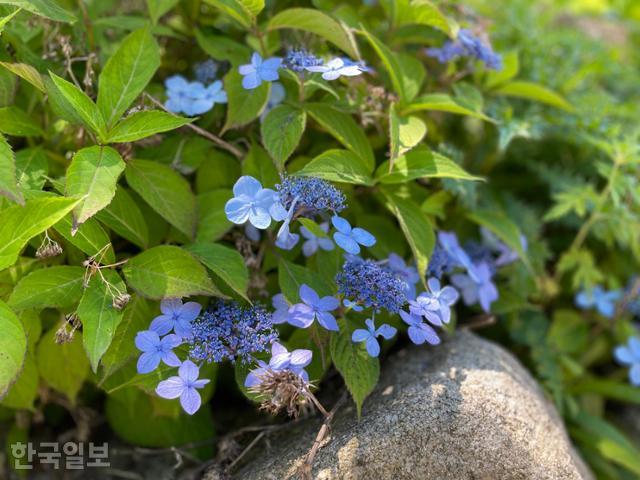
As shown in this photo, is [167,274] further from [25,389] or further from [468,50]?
[468,50]

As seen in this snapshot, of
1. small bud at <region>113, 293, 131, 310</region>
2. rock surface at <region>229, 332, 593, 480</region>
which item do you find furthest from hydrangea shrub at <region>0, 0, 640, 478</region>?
rock surface at <region>229, 332, 593, 480</region>

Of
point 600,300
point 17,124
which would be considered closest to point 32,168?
point 17,124

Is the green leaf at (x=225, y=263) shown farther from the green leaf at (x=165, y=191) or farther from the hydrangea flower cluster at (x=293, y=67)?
the hydrangea flower cluster at (x=293, y=67)

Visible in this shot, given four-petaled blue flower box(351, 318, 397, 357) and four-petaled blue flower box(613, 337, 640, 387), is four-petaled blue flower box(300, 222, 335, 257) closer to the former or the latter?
four-petaled blue flower box(351, 318, 397, 357)

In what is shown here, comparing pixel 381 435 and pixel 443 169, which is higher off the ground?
pixel 443 169

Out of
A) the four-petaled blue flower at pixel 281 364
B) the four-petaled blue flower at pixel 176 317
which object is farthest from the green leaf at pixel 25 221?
the four-petaled blue flower at pixel 281 364

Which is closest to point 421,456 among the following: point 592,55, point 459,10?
point 459,10

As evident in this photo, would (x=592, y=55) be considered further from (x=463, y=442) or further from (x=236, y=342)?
(x=236, y=342)
